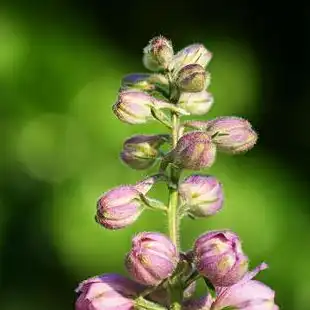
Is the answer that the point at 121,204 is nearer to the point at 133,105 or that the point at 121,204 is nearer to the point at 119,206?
the point at 119,206

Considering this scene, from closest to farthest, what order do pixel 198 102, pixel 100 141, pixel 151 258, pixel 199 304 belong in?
1. pixel 151 258
2. pixel 199 304
3. pixel 198 102
4. pixel 100 141

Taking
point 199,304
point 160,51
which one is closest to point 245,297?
point 199,304

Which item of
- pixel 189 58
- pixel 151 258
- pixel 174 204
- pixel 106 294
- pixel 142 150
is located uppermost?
pixel 189 58

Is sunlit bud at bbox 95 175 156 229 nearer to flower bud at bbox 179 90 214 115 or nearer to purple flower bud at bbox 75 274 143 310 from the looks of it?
purple flower bud at bbox 75 274 143 310

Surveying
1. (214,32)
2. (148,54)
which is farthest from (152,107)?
(214,32)

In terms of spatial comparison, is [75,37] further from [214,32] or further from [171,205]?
[171,205]

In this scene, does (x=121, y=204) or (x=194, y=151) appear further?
(x=121, y=204)

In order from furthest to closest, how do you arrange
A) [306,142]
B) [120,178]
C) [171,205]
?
[306,142] < [120,178] < [171,205]
